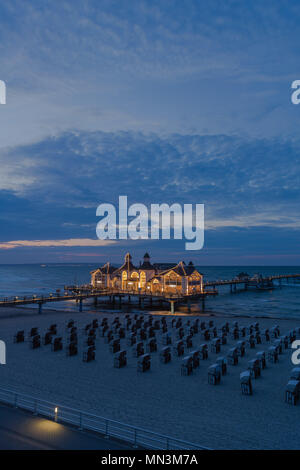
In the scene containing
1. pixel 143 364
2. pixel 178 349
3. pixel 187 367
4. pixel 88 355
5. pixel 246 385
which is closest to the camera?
pixel 246 385

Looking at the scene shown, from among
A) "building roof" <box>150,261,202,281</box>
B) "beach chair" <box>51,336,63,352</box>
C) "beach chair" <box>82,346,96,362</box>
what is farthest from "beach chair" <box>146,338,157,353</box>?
"building roof" <box>150,261,202,281</box>

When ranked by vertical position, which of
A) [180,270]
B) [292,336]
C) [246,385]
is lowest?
[292,336]

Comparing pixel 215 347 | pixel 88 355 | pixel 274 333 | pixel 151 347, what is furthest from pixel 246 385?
pixel 274 333

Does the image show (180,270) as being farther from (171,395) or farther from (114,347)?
(171,395)

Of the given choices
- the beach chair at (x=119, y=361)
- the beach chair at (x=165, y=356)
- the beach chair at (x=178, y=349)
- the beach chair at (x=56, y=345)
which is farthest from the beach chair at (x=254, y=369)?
the beach chair at (x=56, y=345)

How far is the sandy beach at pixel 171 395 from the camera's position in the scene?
1180cm

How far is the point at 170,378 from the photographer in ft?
59.8

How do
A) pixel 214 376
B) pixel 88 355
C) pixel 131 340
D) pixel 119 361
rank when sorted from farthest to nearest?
pixel 131 340 < pixel 88 355 < pixel 119 361 < pixel 214 376

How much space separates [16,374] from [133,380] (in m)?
6.53

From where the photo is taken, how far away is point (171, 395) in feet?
51.2

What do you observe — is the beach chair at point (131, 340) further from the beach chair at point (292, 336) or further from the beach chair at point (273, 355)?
the beach chair at point (292, 336)

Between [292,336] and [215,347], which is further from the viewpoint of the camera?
[292,336]
